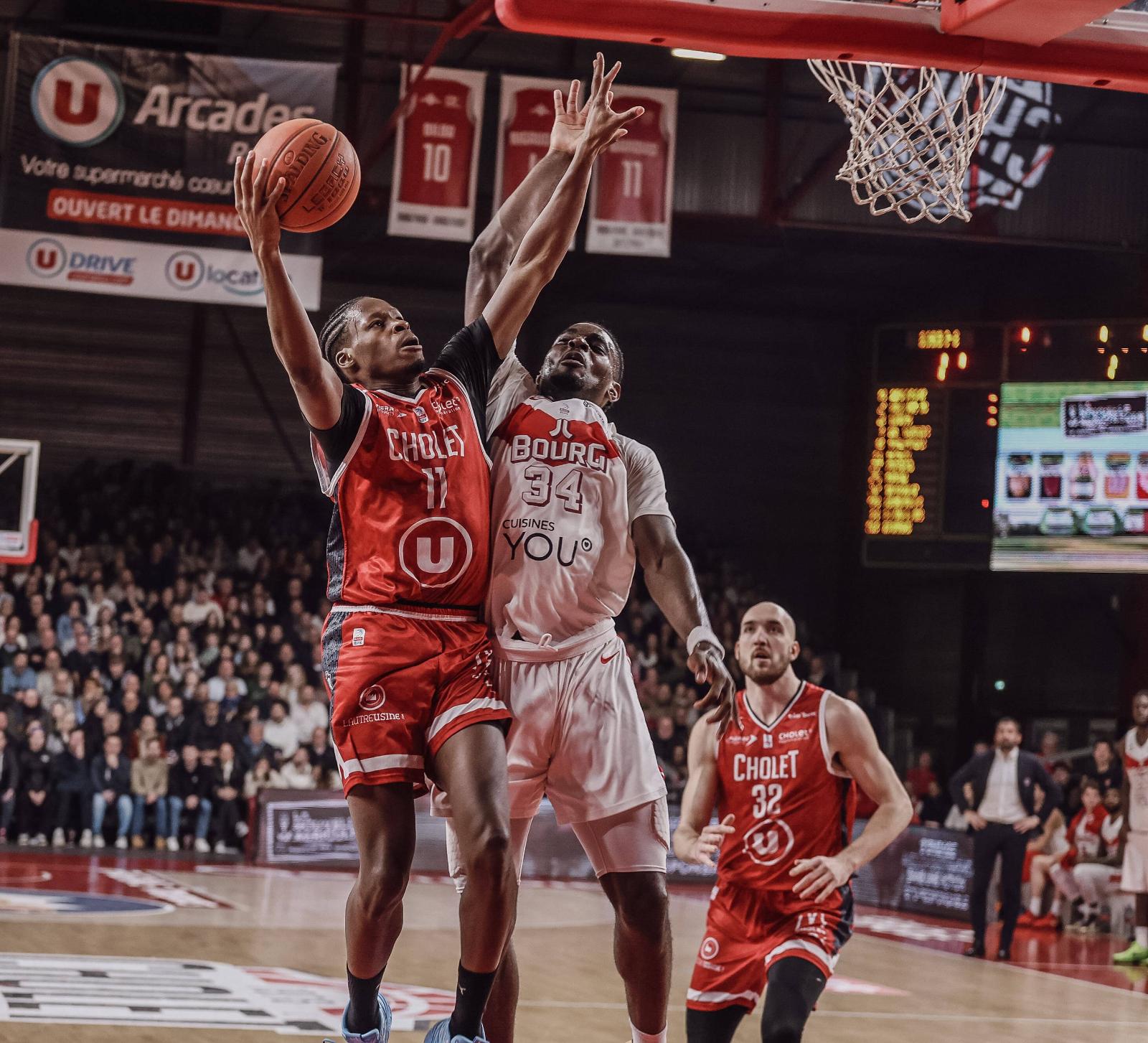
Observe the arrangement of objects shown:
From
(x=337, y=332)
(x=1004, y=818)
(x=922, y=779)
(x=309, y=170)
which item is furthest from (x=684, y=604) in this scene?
(x=922, y=779)

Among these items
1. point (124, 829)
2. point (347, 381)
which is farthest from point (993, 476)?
point (347, 381)

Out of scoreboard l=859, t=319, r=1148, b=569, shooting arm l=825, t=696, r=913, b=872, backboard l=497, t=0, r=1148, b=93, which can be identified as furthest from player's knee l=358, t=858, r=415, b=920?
scoreboard l=859, t=319, r=1148, b=569

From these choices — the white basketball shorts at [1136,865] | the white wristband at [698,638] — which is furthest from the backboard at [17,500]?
the white wristband at [698,638]

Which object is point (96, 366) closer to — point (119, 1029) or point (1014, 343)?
point (1014, 343)

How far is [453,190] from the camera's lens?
16.3 m

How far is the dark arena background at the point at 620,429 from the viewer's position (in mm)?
11836

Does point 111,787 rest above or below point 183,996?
above

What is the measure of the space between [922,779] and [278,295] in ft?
52.1

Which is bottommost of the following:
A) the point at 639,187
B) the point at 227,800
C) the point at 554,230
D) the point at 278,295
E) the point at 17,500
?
the point at 227,800

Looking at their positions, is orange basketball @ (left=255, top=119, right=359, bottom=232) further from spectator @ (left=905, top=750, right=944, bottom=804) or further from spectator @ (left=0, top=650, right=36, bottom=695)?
spectator @ (left=905, top=750, right=944, bottom=804)

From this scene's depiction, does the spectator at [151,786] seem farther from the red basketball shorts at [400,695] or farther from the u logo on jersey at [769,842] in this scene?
the red basketball shorts at [400,695]

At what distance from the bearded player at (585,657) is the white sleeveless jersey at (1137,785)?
9.12 m

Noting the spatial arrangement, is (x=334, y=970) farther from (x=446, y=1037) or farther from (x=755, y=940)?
(x=446, y=1037)

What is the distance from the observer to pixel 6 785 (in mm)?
15586
